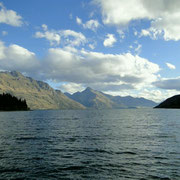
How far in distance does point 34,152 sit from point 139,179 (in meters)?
19.7

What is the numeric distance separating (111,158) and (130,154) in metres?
4.30

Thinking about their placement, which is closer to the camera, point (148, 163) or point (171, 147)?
point (148, 163)

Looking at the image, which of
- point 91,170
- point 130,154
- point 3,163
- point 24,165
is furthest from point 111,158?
point 3,163

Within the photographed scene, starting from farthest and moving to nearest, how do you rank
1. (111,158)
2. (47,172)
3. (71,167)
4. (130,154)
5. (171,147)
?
(171,147)
(130,154)
(111,158)
(71,167)
(47,172)

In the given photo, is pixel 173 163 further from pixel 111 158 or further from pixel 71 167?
pixel 71 167

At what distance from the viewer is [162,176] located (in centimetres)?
2147

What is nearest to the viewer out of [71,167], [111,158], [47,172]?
[47,172]

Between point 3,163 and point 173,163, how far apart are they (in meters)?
24.3

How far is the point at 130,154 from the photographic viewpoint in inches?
1232

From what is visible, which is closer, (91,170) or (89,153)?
(91,170)

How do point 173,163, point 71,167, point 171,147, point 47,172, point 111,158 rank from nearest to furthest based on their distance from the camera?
point 47,172, point 71,167, point 173,163, point 111,158, point 171,147

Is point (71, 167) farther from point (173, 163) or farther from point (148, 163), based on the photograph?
point (173, 163)

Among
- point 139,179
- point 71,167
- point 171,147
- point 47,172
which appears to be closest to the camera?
point 139,179

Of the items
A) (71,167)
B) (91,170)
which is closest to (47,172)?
(71,167)
